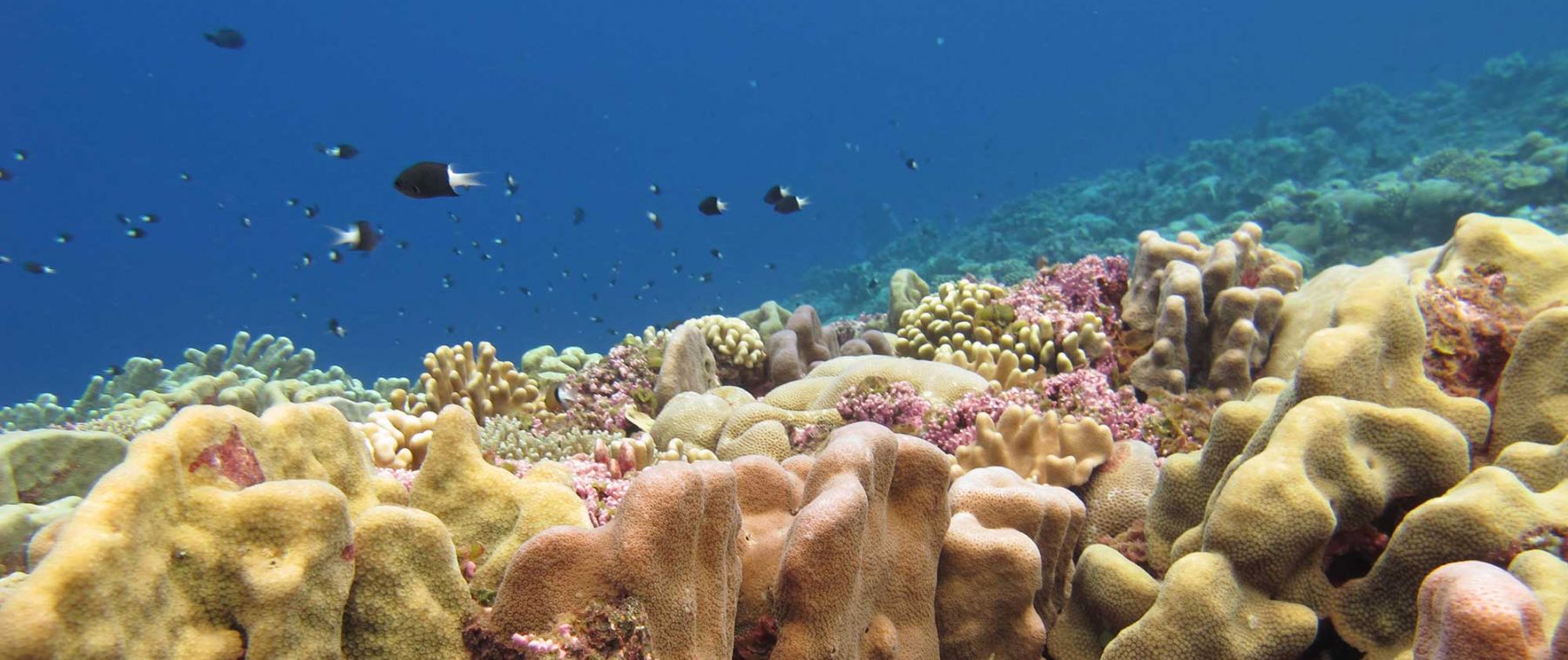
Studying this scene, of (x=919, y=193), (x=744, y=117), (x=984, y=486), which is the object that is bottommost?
(x=984, y=486)

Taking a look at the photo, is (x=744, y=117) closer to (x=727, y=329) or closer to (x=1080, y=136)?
(x=1080, y=136)

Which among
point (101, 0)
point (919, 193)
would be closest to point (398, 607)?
point (919, 193)

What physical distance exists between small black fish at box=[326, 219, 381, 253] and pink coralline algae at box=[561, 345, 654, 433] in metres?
3.58

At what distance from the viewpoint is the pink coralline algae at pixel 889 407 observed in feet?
14.8

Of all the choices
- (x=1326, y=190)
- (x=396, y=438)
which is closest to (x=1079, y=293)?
(x=396, y=438)

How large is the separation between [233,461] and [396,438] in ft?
7.92

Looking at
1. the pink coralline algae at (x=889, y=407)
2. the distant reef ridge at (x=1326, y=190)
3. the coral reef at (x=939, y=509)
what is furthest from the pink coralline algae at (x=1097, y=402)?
the distant reef ridge at (x=1326, y=190)

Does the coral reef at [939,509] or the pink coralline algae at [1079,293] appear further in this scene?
the pink coralline algae at [1079,293]

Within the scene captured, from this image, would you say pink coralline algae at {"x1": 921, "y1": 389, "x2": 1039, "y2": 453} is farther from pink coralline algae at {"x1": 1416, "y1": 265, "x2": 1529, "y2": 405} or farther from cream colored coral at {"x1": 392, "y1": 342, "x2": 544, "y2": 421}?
cream colored coral at {"x1": 392, "y1": 342, "x2": 544, "y2": 421}

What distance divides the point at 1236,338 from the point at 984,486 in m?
2.96

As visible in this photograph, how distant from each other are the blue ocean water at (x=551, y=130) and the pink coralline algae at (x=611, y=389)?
6447 cm

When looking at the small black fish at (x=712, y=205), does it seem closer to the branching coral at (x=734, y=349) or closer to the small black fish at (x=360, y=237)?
the branching coral at (x=734, y=349)

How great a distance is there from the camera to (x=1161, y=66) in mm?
140500

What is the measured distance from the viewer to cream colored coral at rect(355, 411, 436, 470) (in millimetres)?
3908
